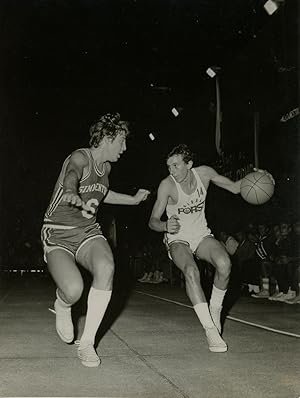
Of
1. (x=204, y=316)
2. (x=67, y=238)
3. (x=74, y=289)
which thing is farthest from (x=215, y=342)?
(x=67, y=238)

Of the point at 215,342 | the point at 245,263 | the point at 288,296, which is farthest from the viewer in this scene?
the point at 245,263

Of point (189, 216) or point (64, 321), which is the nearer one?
point (64, 321)

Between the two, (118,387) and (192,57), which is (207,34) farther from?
(118,387)

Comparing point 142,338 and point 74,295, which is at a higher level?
point 74,295

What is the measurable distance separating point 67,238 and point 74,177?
0.62 meters

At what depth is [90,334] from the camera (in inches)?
166

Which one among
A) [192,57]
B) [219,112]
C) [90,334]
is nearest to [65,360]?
[90,334]

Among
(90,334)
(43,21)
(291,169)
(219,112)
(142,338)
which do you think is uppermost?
(43,21)

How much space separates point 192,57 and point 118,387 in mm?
10090

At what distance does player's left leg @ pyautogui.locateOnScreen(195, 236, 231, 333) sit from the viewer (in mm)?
5043

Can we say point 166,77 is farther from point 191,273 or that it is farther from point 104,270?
point 104,270

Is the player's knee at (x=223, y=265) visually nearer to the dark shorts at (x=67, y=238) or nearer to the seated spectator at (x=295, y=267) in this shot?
the dark shorts at (x=67, y=238)

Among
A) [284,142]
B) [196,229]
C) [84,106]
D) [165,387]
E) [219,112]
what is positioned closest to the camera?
[165,387]

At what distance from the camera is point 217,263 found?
505 centimetres
